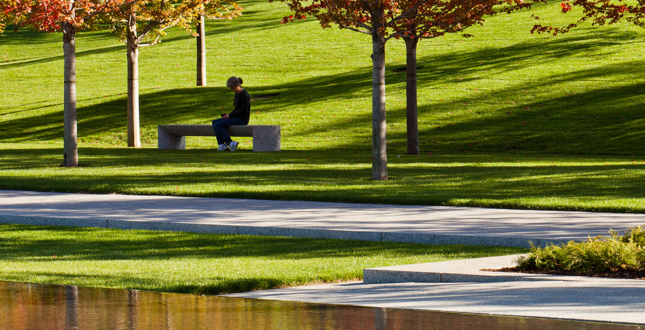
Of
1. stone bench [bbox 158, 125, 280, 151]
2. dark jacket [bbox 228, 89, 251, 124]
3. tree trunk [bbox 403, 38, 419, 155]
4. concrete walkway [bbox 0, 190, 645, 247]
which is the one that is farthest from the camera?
stone bench [bbox 158, 125, 280, 151]

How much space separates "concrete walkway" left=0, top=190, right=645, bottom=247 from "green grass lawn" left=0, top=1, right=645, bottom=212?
38.3 inches

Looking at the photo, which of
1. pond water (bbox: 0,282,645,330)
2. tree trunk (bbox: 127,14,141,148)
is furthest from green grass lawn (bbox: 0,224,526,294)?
tree trunk (bbox: 127,14,141,148)

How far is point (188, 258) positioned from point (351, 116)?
76.3 ft

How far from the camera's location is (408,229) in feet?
30.5

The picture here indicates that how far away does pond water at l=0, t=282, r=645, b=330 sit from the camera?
499 cm

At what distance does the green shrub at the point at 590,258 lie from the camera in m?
6.78

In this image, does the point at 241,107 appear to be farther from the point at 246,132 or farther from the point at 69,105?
the point at 69,105

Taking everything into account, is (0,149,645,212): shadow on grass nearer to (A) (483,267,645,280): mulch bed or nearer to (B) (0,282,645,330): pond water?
(A) (483,267,645,280): mulch bed

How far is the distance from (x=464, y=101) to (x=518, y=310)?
27594 millimetres

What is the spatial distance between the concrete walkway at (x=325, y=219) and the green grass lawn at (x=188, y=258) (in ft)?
0.71

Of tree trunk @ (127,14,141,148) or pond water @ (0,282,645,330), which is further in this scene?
tree trunk @ (127,14,141,148)

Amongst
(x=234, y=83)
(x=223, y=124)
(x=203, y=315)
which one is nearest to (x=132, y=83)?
(x=223, y=124)

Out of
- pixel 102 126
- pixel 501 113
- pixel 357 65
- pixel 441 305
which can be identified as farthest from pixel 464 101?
pixel 441 305

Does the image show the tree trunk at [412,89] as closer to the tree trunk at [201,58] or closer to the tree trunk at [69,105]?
the tree trunk at [69,105]
